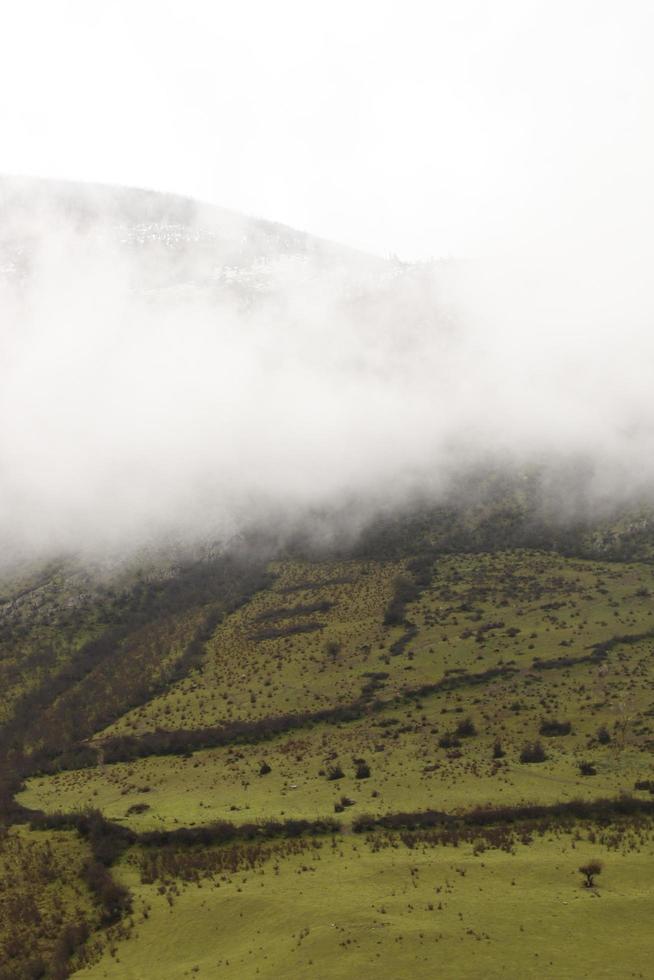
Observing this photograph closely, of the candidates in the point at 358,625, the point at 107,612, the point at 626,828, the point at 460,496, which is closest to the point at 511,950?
the point at 626,828

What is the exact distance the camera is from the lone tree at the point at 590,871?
33.6 meters

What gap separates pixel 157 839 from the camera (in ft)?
154

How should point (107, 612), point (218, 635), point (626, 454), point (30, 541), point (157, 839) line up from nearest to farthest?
point (157, 839)
point (218, 635)
point (107, 612)
point (626, 454)
point (30, 541)

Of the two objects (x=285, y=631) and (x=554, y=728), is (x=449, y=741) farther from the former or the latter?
(x=285, y=631)

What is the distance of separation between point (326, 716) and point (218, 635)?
36.7 m

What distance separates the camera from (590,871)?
34.3m

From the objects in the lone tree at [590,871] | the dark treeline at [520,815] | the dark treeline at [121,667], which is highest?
the lone tree at [590,871]

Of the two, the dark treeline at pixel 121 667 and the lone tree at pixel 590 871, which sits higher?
the lone tree at pixel 590 871

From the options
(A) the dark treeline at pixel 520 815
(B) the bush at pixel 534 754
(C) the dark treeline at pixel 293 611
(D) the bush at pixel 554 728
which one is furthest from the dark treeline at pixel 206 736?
(A) the dark treeline at pixel 520 815

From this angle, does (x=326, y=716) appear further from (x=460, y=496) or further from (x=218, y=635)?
(x=460, y=496)

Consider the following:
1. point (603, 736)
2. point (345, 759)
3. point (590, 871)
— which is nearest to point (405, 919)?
point (590, 871)

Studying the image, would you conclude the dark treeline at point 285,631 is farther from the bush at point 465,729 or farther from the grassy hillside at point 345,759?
the bush at point 465,729

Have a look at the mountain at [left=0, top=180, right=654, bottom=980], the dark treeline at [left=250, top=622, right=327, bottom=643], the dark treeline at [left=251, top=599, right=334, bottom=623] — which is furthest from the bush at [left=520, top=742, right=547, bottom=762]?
the dark treeline at [left=251, top=599, right=334, bottom=623]

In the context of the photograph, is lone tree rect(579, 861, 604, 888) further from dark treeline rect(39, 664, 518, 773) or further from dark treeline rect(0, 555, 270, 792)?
dark treeline rect(0, 555, 270, 792)
